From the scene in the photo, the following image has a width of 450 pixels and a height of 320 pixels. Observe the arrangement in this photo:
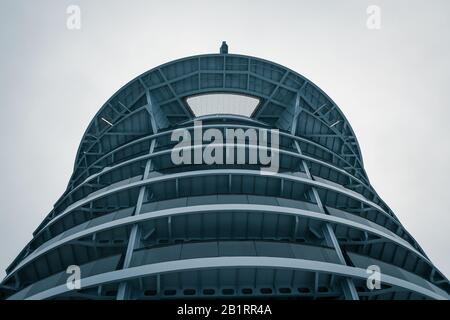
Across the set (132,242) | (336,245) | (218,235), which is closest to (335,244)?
(336,245)

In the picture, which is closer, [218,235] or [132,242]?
[132,242]

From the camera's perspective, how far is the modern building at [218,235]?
10.6m

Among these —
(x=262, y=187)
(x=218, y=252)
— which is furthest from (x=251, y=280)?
(x=262, y=187)

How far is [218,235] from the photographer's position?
44.5ft

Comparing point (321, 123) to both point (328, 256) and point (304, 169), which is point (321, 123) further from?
point (328, 256)

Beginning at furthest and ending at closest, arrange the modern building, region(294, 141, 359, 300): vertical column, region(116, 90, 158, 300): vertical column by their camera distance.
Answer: the modern building, region(294, 141, 359, 300): vertical column, region(116, 90, 158, 300): vertical column

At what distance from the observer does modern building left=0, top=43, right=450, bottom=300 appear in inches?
419

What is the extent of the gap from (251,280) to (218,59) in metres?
19.5

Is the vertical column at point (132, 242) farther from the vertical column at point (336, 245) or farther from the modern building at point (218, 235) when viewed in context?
the vertical column at point (336, 245)

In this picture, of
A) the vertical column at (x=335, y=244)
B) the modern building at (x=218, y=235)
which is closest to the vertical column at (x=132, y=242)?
the modern building at (x=218, y=235)

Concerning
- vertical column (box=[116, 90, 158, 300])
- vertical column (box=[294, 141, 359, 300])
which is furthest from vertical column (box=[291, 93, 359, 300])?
vertical column (box=[116, 90, 158, 300])

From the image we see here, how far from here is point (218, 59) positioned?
2645 cm

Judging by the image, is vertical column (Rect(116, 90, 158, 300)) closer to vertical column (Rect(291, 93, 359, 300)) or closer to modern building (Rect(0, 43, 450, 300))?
modern building (Rect(0, 43, 450, 300))

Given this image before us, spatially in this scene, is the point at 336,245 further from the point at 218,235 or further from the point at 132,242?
the point at 132,242
